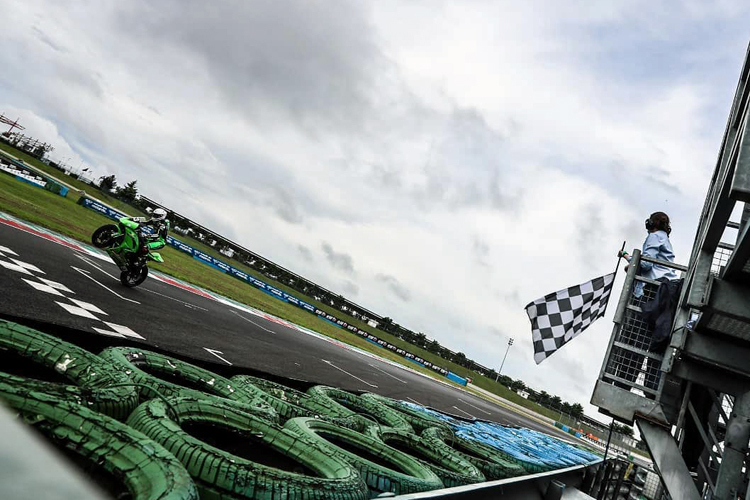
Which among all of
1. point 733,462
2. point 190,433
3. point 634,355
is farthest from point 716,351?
point 190,433

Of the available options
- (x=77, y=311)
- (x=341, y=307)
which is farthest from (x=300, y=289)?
(x=77, y=311)

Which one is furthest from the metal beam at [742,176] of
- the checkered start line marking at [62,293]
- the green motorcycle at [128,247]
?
the green motorcycle at [128,247]

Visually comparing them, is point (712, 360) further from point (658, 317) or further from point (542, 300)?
point (542, 300)

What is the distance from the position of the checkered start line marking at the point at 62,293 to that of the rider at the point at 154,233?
7.24 ft

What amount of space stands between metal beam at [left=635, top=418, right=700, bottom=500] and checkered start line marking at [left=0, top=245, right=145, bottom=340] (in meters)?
6.29

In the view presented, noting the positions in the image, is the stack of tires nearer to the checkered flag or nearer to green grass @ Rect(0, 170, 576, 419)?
the checkered flag

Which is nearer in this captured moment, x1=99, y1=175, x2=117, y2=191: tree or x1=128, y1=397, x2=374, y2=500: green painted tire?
x1=128, y1=397, x2=374, y2=500: green painted tire

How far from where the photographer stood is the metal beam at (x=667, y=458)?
4.41 m

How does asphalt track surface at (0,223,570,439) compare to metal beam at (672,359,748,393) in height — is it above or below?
below

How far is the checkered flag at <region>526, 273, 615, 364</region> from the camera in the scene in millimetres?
7512

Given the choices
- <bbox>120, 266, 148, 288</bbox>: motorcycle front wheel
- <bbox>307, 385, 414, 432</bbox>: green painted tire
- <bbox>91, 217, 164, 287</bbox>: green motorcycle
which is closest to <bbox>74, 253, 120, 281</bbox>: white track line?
<bbox>120, 266, 148, 288</bbox>: motorcycle front wheel

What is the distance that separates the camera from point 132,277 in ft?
34.8

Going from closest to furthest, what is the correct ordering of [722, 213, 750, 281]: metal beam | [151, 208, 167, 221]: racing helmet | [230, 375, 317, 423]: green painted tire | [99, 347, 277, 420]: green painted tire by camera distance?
[99, 347, 277, 420]: green painted tire, [722, 213, 750, 281]: metal beam, [230, 375, 317, 423]: green painted tire, [151, 208, 167, 221]: racing helmet

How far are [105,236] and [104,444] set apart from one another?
10.4m
